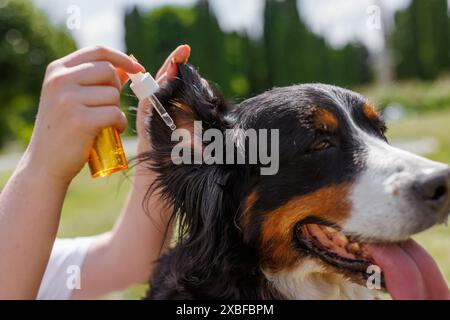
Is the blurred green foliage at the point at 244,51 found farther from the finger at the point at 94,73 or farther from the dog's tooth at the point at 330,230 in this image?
the finger at the point at 94,73

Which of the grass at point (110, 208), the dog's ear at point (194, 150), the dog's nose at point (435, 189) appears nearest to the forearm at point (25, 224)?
the dog's ear at point (194, 150)

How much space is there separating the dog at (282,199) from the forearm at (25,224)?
56 centimetres

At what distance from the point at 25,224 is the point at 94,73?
2.02ft

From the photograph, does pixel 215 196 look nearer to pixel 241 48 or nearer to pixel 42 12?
pixel 42 12

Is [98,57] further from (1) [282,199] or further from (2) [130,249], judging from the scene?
(2) [130,249]

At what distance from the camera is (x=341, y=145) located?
2516 mm

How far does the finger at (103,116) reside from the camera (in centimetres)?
214

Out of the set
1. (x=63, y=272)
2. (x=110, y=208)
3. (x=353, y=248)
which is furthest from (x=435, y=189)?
(x=110, y=208)

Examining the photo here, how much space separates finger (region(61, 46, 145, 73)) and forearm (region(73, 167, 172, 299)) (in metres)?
0.74

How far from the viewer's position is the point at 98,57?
223cm

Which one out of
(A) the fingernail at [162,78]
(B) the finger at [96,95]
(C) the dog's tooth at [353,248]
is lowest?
(C) the dog's tooth at [353,248]

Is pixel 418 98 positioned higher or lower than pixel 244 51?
lower

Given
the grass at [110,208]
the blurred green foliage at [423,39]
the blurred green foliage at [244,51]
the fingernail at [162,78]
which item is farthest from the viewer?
the blurred green foliage at [423,39]

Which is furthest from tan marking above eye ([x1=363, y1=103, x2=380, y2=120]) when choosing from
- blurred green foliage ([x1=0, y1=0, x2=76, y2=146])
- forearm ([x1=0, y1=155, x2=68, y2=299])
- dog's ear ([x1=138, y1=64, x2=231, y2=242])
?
blurred green foliage ([x1=0, y1=0, x2=76, y2=146])
